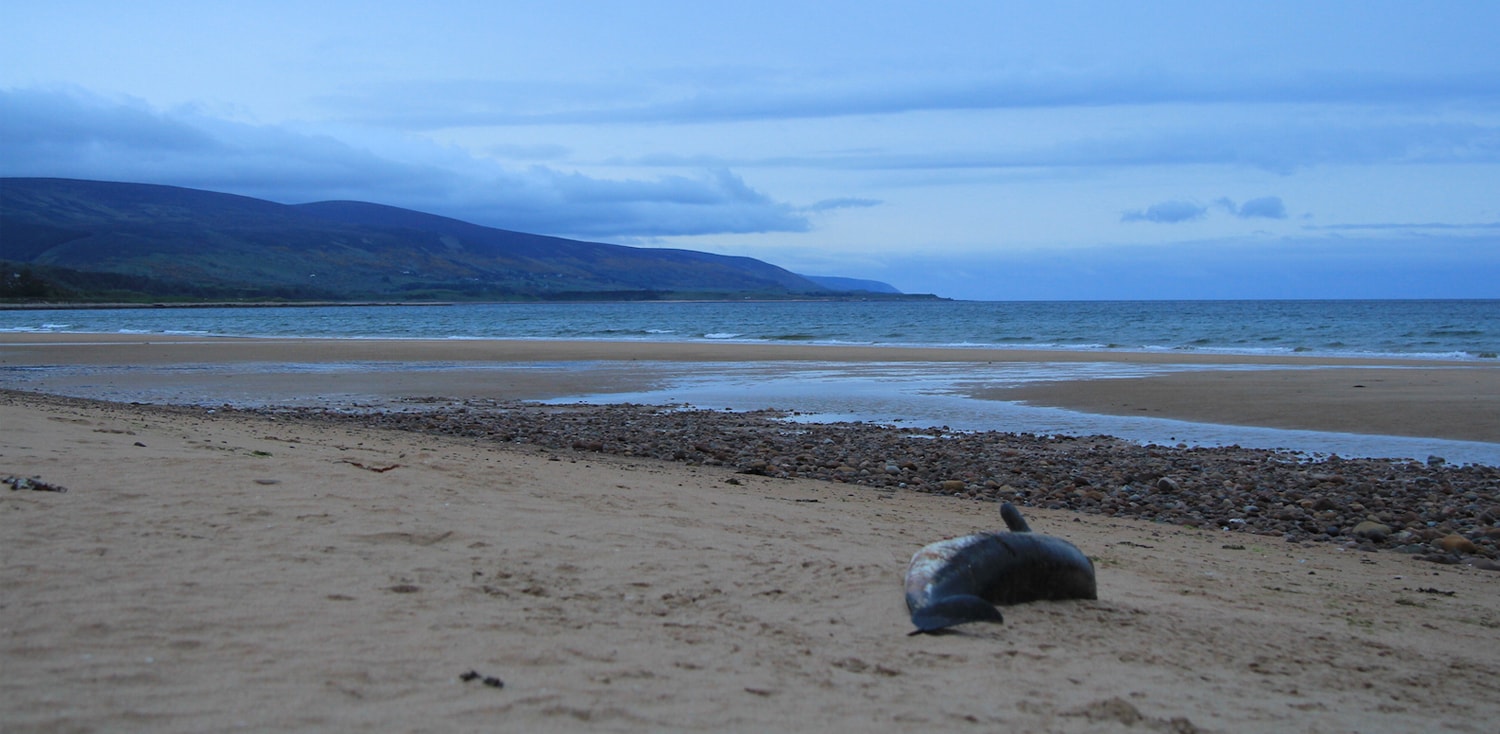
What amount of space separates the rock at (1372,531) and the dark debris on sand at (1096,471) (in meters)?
0.01

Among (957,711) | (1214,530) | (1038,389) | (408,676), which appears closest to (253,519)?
Answer: (408,676)

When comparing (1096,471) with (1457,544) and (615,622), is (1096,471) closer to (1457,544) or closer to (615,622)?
(1457,544)

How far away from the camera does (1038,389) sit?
66.3 feet

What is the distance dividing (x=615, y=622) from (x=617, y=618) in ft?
0.21

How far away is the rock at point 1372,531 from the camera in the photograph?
8.16 metres

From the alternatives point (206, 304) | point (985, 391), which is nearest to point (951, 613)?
point (985, 391)

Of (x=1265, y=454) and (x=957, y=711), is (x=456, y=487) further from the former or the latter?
(x=1265, y=454)

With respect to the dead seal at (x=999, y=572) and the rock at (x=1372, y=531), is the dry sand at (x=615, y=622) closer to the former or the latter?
the dead seal at (x=999, y=572)

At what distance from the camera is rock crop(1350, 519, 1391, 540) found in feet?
26.8

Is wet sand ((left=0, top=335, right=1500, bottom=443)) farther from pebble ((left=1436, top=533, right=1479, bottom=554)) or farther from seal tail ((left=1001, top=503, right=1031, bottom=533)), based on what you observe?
seal tail ((left=1001, top=503, right=1031, bottom=533))

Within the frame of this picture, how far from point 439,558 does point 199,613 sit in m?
1.36

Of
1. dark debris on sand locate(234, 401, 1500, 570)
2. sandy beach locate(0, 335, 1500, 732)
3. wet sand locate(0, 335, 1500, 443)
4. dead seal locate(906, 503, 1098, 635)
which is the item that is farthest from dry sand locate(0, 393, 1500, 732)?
wet sand locate(0, 335, 1500, 443)

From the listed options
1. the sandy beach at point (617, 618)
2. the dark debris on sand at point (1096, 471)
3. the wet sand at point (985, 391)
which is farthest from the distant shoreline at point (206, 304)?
the sandy beach at point (617, 618)

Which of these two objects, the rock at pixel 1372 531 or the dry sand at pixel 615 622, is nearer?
the dry sand at pixel 615 622
